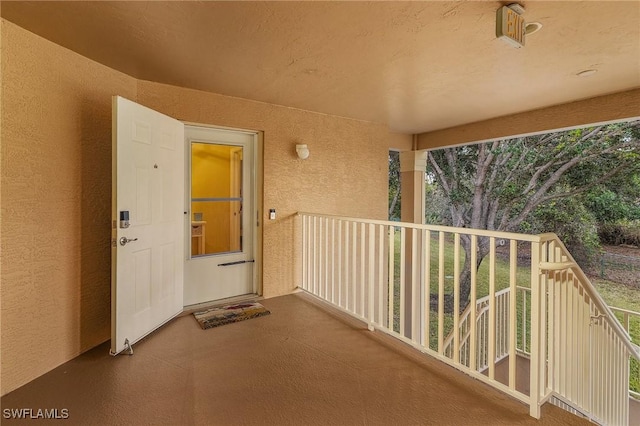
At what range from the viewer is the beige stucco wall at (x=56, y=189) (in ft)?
6.01

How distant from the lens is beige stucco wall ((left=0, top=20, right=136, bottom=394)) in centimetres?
183

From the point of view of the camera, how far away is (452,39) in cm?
203

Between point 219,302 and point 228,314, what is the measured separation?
15.0 inches

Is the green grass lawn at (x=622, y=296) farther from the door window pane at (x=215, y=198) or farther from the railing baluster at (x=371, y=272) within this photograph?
the door window pane at (x=215, y=198)

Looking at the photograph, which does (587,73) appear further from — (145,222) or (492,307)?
(145,222)

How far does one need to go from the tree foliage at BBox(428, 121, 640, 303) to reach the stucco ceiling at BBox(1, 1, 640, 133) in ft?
12.9

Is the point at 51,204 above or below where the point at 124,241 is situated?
above

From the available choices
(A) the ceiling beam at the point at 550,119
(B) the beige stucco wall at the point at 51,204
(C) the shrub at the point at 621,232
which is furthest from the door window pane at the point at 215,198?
(C) the shrub at the point at 621,232

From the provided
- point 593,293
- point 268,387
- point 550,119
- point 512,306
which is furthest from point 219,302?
point 550,119

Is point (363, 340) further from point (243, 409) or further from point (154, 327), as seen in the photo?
point (154, 327)

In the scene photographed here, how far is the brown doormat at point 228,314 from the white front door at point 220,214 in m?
0.27

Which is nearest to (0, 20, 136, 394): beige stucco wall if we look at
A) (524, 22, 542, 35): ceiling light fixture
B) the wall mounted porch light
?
the wall mounted porch light

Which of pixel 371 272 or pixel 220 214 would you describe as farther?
pixel 220 214

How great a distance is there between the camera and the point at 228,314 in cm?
295
